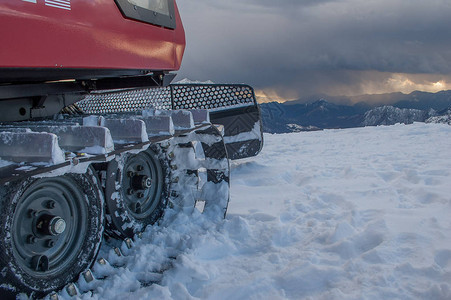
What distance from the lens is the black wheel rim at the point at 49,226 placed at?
Result: 2234 millimetres

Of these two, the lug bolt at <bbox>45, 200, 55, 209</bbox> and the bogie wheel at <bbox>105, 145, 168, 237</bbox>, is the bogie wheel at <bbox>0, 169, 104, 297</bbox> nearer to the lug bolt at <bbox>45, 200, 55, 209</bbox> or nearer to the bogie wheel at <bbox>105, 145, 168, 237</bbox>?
the lug bolt at <bbox>45, 200, 55, 209</bbox>

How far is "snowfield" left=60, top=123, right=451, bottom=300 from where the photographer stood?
2451 millimetres

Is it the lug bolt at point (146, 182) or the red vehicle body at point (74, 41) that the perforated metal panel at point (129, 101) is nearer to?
the red vehicle body at point (74, 41)

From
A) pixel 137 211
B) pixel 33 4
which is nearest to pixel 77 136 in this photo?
pixel 33 4

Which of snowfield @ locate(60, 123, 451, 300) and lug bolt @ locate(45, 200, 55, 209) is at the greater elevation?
lug bolt @ locate(45, 200, 55, 209)

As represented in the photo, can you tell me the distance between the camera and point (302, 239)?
322 centimetres

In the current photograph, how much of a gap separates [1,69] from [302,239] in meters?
2.40

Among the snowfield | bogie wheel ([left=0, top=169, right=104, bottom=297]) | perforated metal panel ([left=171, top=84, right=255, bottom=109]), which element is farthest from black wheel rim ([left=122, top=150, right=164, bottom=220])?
perforated metal panel ([left=171, top=84, right=255, bottom=109])

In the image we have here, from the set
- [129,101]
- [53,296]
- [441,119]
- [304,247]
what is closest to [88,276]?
[53,296]

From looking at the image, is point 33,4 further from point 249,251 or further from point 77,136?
point 249,251

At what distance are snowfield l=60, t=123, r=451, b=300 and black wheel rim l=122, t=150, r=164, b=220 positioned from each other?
0.19 meters

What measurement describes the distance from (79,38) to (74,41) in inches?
1.8

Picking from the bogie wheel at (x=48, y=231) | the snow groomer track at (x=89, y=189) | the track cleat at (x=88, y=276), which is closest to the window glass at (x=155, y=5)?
the snow groomer track at (x=89, y=189)

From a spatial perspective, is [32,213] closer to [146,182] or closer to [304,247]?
[146,182]
